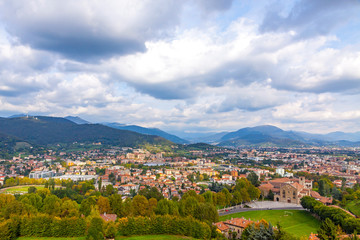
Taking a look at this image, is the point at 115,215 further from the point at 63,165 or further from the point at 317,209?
the point at 63,165

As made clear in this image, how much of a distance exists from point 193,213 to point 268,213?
1653 cm

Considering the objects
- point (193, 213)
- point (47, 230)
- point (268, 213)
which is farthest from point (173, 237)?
point (268, 213)

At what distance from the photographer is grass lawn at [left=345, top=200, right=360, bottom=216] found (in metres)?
41.7

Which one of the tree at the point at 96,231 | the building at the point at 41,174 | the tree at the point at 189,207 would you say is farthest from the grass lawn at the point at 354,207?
the building at the point at 41,174

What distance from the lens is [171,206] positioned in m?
36.2

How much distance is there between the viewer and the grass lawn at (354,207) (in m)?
41.7

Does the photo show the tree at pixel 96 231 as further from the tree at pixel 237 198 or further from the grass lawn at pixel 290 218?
the tree at pixel 237 198

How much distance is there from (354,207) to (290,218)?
14.0 m

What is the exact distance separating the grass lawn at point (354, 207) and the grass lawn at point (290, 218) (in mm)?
7586

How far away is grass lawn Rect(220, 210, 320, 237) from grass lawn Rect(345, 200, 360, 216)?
7586mm

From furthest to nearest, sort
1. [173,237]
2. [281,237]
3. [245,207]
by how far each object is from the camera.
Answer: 1. [245,207]
2. [173,237]
3. [281,237]

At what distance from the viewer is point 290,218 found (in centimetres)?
4047

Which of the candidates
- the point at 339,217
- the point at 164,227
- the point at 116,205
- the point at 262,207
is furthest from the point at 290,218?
the point at 116,205

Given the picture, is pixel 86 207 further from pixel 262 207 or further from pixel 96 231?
pixel 262 207
